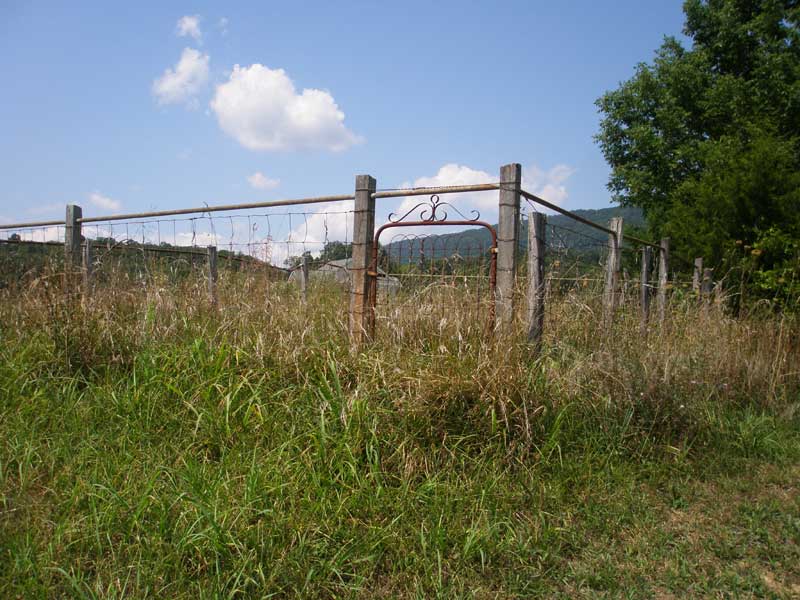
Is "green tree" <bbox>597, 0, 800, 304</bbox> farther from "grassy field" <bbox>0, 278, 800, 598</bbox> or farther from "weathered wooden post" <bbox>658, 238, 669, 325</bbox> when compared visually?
"grassy field" <bbox>0, 278, 800, 598</bbox>

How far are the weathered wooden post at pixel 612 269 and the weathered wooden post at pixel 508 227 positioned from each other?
47.3 inches

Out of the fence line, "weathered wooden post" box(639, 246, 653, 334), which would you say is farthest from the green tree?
the fence line

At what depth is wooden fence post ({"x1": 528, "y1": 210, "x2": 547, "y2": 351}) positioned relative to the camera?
4.07 m

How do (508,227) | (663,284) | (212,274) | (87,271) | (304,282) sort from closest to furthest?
(508,227)
(304,282)
(212,274)
(87,271)
(663,284)

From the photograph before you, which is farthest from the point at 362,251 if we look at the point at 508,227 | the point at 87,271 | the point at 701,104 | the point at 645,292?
the point at 701,104

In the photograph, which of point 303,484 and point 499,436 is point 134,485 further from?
point 499,436

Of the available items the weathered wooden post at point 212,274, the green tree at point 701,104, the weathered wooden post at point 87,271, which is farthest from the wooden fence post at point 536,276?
the green tree at point 701,104

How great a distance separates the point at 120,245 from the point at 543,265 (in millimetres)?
4086

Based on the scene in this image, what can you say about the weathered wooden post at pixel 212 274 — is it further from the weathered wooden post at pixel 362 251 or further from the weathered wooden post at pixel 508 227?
the weathered wooden post at pixel 508 227

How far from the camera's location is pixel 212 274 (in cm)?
536

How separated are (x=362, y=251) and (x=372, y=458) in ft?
6.11

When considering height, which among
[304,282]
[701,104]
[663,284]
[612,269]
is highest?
[701,104]

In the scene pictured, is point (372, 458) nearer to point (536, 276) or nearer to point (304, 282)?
point (536, 276)

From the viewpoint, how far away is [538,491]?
3.18 metres
